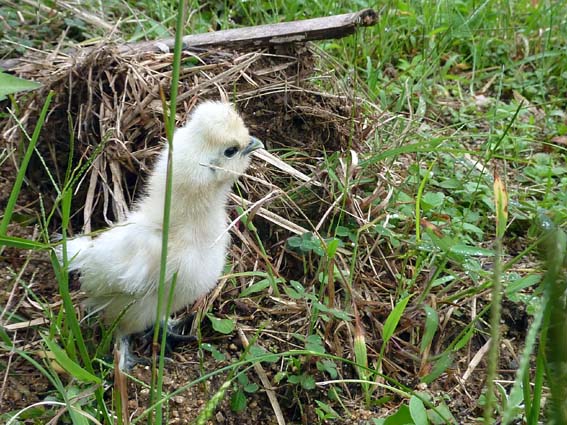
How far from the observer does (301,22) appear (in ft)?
11.6

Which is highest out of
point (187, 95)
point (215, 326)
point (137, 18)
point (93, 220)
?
point (137, 18)

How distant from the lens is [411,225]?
122 inches

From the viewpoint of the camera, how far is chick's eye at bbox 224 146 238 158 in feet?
8.24

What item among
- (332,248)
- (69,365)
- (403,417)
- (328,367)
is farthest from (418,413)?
(69,365)

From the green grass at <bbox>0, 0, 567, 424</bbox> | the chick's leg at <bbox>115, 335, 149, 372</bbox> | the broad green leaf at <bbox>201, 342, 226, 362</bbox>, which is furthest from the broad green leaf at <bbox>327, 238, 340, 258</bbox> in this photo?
the chick's leg at <bbox>115, 335, 149, 372</bbox>

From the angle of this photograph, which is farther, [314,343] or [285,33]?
[285,33]

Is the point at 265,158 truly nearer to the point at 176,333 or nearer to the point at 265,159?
the point at 265,159

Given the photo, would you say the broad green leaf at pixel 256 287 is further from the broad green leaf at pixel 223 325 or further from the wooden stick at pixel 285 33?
the wooden stick at pixel 285 33

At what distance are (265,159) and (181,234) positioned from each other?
0.72 m

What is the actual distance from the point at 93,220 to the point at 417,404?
1545 millimetres

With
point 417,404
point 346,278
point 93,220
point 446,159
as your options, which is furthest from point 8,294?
point 446,159

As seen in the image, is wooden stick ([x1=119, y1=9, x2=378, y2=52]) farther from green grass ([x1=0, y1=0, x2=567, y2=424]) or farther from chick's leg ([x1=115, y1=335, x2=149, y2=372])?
chick's leg ([x1=115, y1=335, x2=149, y2=372])

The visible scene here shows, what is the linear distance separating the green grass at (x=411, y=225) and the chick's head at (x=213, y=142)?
0.37m

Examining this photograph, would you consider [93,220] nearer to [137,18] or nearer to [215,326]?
[215,326]
